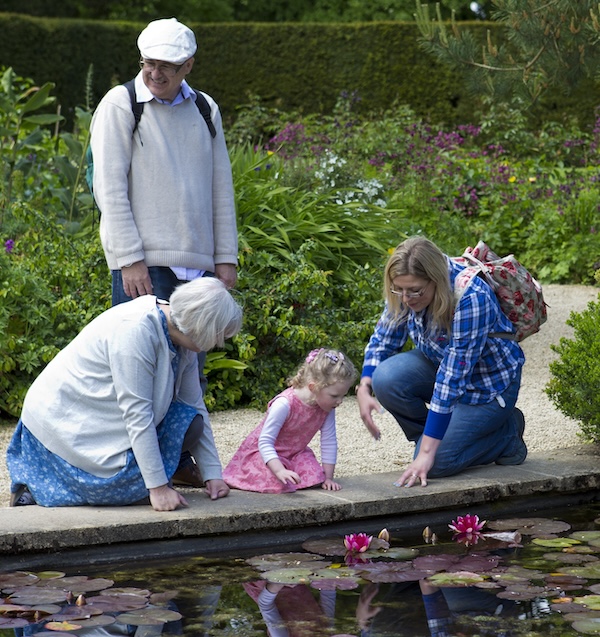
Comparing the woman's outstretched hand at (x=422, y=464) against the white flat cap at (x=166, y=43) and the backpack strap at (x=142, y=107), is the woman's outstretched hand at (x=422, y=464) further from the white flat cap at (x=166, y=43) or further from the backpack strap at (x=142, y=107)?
the white flat cap at (x=166, y=43)

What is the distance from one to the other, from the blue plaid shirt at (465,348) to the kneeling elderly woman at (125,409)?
0.82 m

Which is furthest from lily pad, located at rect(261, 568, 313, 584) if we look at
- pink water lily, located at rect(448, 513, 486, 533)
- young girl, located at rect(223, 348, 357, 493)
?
pink water lily, located at rect(448, 513, 486, 533)

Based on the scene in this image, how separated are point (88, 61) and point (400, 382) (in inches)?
512

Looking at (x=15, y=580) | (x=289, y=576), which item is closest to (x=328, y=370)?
(x=289, y=576)

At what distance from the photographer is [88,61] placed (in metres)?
15.8

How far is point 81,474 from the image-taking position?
3434 mm

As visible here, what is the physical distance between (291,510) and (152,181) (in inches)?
50.4

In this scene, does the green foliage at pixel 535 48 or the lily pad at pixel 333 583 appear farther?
the green foliage at pixel 535 48

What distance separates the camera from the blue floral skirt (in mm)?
3432

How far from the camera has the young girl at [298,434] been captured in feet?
12.0

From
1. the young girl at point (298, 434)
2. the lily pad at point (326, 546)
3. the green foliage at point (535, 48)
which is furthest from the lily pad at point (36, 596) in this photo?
the green foliage at point (535, 48)

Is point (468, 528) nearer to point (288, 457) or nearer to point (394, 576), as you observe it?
point (394, 576)

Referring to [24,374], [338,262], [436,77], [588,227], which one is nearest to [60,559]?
[24,374]

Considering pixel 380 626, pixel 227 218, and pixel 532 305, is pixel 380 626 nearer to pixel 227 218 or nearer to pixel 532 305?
pixel 532 305
